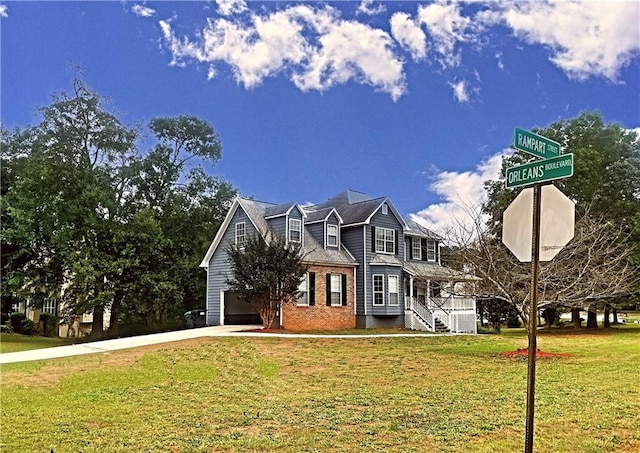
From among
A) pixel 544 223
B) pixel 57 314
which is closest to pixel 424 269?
pixel 57 314

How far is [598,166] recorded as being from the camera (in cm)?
2897

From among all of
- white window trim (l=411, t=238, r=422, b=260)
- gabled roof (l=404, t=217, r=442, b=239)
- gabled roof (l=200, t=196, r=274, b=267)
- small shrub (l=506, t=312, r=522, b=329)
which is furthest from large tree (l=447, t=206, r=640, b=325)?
small shrub (l=506, t=312, r=522, b=329)

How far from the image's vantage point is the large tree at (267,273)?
70.5 ft

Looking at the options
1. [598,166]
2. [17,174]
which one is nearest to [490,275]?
[598,166]

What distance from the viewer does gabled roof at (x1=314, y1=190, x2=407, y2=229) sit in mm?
27073

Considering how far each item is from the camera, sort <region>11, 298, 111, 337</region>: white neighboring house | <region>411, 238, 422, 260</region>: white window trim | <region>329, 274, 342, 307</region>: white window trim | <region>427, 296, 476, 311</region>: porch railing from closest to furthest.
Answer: <region>329, 274, 342, 307</region>: white window trim
<region>427, 296, 476, 311</region>: porch railing
<region>411, 238, 422, 260</region>: white window trim
<region>11, 298, 111, 337</region>: white neighboring house

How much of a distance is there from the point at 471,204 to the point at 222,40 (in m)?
9.17

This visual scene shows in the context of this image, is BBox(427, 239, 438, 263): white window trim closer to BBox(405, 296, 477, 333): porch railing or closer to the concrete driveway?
BBox(405, 296, 477, 333): porch railing

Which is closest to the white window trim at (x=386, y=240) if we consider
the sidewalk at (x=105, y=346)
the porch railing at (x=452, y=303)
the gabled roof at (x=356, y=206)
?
the gabled roof at (x=356, y=206)

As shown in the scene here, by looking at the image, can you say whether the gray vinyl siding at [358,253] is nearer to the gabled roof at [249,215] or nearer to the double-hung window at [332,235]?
the double-hung window at [332,235]

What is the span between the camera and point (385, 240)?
1086 inches

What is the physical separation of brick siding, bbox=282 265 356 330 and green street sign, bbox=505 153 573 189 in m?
19.1

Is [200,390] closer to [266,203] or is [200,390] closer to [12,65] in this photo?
[12,65]

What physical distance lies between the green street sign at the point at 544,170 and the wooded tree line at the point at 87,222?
22.9 meters
